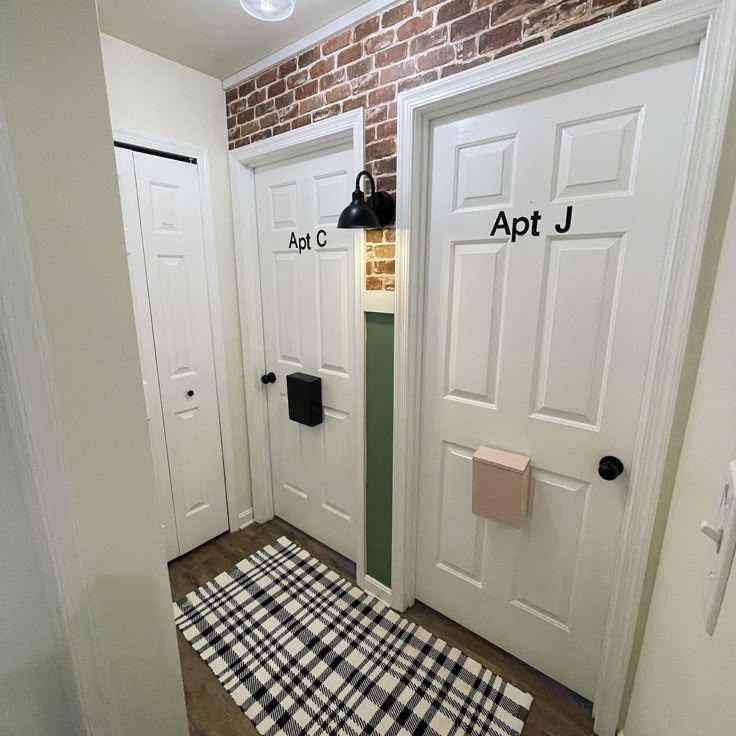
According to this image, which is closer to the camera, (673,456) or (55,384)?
(55,384)

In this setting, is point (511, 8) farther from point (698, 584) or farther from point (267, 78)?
point (698, 584)

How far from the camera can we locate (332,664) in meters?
1.55

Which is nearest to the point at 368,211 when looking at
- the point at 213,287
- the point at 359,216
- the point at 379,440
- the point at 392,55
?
the point at 359,216

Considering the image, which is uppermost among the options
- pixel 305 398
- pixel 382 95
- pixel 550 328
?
pixel 382 95

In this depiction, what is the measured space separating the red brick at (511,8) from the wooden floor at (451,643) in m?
2.28

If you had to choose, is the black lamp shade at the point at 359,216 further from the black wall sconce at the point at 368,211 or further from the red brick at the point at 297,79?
the red brick at the point at 297,79

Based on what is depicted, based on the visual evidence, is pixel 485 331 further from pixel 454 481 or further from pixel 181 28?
pixel 181 28

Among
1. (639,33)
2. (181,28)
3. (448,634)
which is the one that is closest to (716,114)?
(639,33)

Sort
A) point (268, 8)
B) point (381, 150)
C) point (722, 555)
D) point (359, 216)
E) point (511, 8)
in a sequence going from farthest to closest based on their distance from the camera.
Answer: point (381, 150)
point (359, 216)
point (268, 8)
point (511, 8)
point (722, 555)

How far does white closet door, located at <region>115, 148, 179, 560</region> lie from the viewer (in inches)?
66.8

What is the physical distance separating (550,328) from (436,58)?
3.20 ft

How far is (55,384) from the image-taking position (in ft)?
2.29

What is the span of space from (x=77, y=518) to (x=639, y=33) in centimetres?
170

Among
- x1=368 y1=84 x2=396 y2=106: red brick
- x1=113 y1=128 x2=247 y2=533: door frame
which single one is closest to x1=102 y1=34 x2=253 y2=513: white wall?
x1=113 y1=128 x2=247 y2=533: door frame
